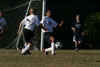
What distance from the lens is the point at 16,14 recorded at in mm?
20859

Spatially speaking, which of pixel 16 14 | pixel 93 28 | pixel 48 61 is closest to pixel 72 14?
pixel 93 28

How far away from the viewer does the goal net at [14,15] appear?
2102 centimetres

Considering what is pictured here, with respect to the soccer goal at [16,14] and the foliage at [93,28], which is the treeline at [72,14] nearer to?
the foliage at [93,28]

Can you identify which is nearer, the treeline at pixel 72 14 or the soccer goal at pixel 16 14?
the soccer goal at pixel 16 14

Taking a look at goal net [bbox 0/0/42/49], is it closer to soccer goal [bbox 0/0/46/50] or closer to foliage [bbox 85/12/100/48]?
soccer goal [bbox 0/0/46/50]

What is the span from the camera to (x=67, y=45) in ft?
87.0

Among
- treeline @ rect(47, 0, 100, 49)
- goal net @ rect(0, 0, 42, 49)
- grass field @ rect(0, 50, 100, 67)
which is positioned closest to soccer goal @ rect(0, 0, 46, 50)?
goal net @ rect(0, 0, 42, 49)

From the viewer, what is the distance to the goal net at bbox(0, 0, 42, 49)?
68.9ft

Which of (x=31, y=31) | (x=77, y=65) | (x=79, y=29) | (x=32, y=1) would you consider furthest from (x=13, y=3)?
(x=77, y=65)

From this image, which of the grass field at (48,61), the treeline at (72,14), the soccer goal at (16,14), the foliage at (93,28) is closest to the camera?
the grass field at (48,61)

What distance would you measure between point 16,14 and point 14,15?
0.11m

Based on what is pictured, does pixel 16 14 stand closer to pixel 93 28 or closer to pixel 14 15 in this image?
pixel 14 15

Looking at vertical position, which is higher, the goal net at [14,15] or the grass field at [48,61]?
the goal net at [14,15]

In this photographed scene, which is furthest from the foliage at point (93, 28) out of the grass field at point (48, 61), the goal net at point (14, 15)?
the grass field at point (48, 61)
